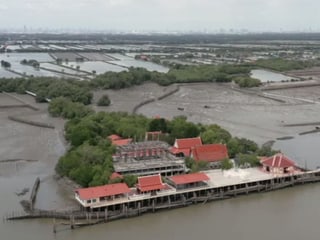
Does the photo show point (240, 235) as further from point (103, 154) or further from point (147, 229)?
point (103, 154)

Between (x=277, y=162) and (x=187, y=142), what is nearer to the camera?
(x=277, y=162)

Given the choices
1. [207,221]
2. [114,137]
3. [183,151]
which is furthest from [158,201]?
[114,137]

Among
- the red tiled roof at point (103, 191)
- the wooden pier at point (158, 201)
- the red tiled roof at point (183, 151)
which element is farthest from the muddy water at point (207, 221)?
the red tiled roof at point (183, 151)

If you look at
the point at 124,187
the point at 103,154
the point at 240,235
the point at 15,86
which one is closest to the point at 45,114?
the point at 15,86

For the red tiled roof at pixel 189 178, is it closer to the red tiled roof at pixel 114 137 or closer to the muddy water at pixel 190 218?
the muddy water at pixel 190 218

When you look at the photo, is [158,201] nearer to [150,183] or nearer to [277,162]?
[150,183]

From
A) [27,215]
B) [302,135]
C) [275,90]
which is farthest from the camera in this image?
[275,90]
